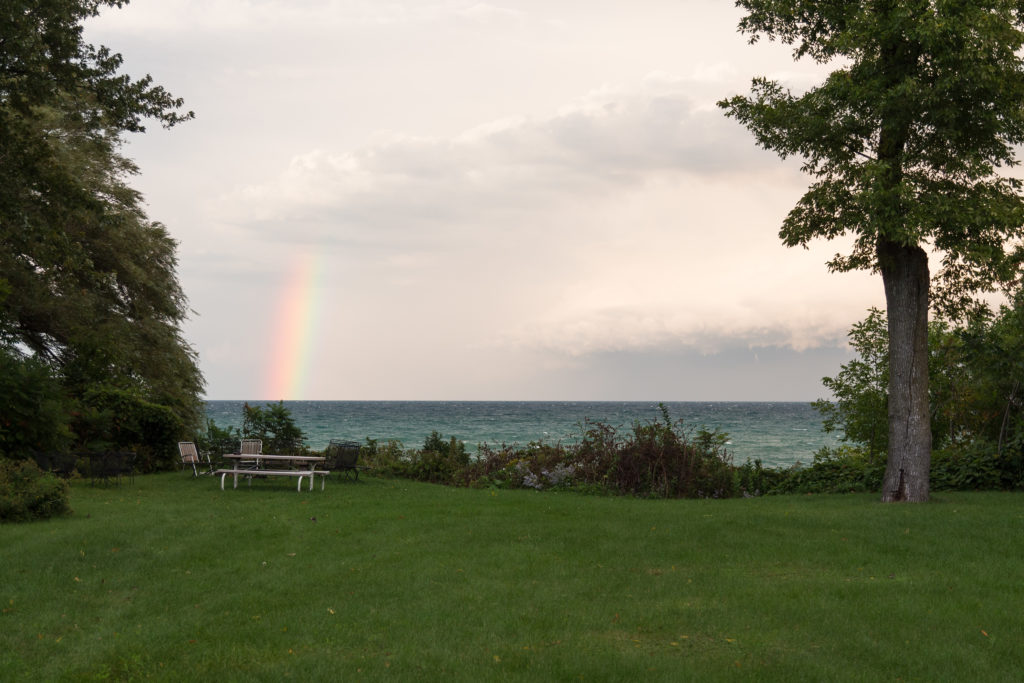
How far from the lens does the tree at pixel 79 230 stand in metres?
16.7

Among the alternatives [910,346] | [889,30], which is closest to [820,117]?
[889,30]

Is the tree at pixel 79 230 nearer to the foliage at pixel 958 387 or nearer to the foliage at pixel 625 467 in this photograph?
the foliage at pixel 625 467

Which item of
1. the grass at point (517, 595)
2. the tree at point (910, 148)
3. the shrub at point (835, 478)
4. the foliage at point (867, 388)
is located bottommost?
the grass at point (517, 595)

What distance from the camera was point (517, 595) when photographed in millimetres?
7977

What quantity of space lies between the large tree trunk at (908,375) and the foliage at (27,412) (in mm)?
16769

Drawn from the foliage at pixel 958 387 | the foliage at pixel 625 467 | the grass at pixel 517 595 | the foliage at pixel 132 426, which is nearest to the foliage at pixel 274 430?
the foliage at pixel 132 426

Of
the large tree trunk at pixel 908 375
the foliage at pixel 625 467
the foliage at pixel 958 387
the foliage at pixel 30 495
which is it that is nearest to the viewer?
the foliage at pixel 30 495

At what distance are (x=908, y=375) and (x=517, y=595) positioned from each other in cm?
956

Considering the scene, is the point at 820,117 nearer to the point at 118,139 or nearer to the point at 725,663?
the point at 725,663

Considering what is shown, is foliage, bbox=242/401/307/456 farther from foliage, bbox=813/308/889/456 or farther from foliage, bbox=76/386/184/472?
foliage, bbox=813/308/889/456

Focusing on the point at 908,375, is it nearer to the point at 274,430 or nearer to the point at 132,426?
the point at 274,430

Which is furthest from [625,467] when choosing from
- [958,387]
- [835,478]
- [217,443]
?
[217,443]

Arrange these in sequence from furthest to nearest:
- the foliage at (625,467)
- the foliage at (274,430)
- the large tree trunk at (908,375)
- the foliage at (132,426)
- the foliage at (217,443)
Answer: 1. the foliage at (274,430)
2. the foliage at (217,443)
3. the foliage at (132,426)
4. the foliage at (625,467)
5. the large tree trunk at (908,375)

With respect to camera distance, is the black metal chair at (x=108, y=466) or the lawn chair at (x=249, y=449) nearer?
the black metal chair at (x=108, y=466)
